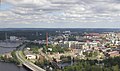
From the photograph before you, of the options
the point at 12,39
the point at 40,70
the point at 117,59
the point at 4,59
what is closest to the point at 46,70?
the point at 40,70

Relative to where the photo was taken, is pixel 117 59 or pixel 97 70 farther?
pixel 117 59

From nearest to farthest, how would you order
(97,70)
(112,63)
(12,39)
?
(97,70)
(112,63)
(12,39)

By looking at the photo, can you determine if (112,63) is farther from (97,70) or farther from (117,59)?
(97,70)

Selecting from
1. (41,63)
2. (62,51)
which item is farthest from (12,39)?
(41,63)

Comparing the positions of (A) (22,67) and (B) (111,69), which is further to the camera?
(A) (22,67)

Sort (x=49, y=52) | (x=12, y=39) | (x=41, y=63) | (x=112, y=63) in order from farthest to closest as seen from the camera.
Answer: (x=12, y=39), (x=49, y=52), (x=41, y=63), (x=112, y=63)

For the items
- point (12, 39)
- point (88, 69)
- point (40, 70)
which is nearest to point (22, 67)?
point (40, 70)

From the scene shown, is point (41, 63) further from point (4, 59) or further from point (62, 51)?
point (62, 51)

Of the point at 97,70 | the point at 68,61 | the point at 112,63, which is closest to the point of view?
the point at 97,70


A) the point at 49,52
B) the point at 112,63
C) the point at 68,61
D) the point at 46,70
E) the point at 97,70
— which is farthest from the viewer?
the point at 49,52
